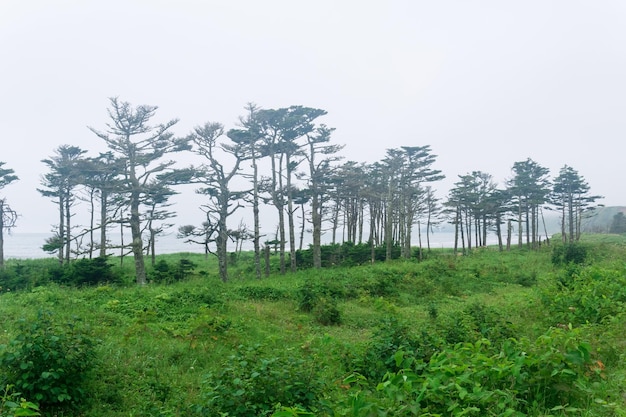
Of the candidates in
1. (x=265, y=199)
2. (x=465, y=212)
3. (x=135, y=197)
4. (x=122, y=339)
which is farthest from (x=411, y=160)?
(x=122, y=339)

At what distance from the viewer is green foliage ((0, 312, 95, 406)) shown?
4586 millimetres

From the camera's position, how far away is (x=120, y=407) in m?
5.19

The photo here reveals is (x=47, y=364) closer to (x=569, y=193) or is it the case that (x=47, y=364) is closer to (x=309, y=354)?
(x=309, y=354)

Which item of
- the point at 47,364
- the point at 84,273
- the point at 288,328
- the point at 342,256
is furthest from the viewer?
the point at 342,256

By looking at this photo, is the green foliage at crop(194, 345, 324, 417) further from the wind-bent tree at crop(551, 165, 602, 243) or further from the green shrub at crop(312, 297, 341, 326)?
the wind-bent tree at crop(551, 165, 602, 243)

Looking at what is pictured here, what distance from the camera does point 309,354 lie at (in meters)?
7.18

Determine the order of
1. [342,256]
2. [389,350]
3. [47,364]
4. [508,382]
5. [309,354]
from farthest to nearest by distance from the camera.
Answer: [342,256], [309,354], [389,350], [47,364], [508,382]

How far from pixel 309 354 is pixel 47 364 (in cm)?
419

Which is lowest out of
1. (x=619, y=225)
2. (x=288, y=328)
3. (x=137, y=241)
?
(x=288, y=328)

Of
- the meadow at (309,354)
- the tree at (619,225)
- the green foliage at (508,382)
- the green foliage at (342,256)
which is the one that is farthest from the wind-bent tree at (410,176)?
the tree at (619,225)

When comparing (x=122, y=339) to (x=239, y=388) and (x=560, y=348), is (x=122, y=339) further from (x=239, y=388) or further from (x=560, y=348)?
(x=560, y=348)

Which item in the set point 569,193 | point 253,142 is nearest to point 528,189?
point 569,193

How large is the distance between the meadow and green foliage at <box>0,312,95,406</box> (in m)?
0.02

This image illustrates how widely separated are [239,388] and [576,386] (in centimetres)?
329
